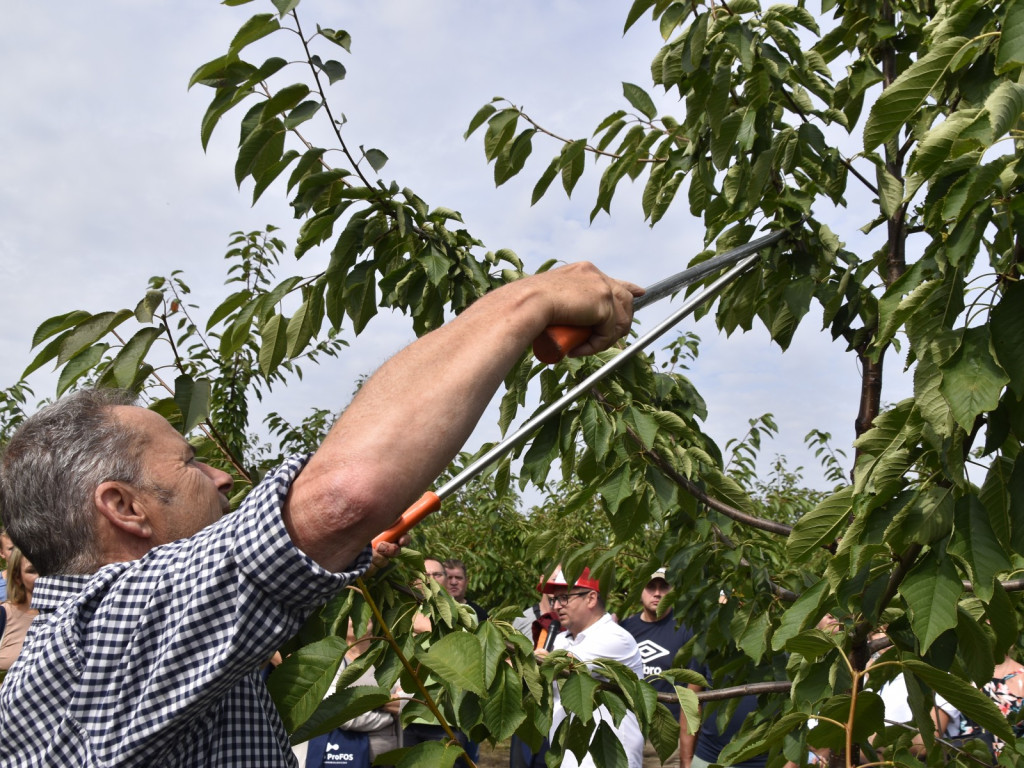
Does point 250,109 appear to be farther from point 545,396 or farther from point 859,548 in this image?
point 859,548

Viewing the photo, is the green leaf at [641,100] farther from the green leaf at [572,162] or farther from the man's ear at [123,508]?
the man's ear at [123,508]

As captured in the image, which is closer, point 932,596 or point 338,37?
point 932,596

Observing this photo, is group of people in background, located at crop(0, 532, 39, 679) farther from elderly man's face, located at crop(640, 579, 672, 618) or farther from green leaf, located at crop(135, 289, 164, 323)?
elderly man's face, located at crop(640, 579, 672, 618)

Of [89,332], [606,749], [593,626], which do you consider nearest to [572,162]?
[89,332]

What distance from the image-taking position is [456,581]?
7.06 metres

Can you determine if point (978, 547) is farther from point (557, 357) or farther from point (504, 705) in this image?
point (504, 705)

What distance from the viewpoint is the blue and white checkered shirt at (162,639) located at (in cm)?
117

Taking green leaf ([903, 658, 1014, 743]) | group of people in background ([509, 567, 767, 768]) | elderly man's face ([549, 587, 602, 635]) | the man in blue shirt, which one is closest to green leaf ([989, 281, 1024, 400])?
green leaf ([903, 658, 1014, 743])

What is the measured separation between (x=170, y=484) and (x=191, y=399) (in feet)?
0.79

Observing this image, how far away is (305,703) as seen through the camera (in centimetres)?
158

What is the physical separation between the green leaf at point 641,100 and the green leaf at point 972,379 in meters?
1.34

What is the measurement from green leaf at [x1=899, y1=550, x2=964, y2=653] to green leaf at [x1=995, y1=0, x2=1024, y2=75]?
28.0 inches

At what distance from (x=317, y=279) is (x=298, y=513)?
97 cm

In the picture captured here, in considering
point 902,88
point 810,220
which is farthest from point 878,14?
point 902,88
